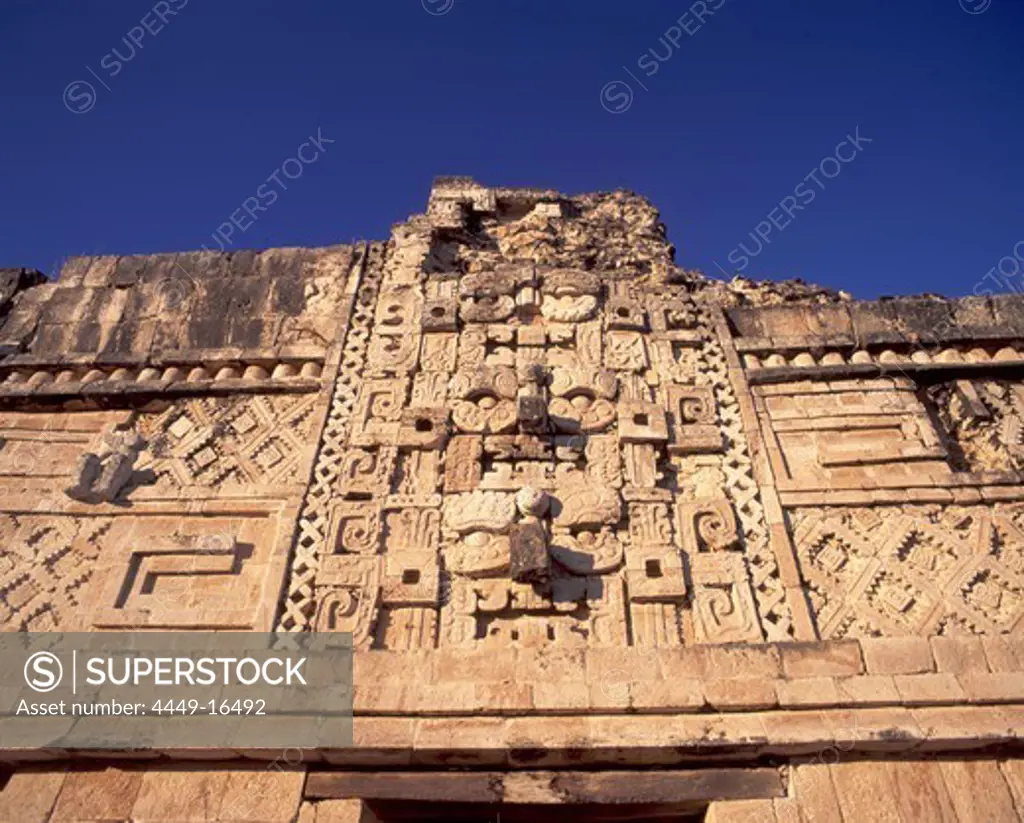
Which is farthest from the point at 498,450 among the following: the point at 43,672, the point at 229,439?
the point at 43,672

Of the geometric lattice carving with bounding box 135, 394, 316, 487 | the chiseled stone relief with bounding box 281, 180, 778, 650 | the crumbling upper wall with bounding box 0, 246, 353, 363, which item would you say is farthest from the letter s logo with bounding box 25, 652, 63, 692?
the crumbling upper wall with bounding box 0, 246, 353, 363

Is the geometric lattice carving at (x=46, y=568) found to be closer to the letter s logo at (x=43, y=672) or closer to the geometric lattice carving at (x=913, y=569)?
the letter s logo at (x=43, y=672)

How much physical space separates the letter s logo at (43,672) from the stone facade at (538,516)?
0.93ft

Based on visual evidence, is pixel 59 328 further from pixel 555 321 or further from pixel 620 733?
pixel 620 733

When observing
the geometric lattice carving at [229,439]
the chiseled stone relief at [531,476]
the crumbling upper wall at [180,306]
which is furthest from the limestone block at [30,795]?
the crumbling upper wall at [180,306]

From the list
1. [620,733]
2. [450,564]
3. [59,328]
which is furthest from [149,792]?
[59,328]

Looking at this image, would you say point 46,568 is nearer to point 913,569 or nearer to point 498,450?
point 498,450

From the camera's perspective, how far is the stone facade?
402 cm

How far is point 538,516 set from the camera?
5102mm

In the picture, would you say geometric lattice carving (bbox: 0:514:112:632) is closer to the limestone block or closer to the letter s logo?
the letter s logo

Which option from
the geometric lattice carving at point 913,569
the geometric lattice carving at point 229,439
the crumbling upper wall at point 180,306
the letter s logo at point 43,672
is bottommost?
the letter s logo at point 43,672

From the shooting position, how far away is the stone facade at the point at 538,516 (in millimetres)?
4023

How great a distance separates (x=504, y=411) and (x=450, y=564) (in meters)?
1.30

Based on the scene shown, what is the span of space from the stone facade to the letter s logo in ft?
0.93
